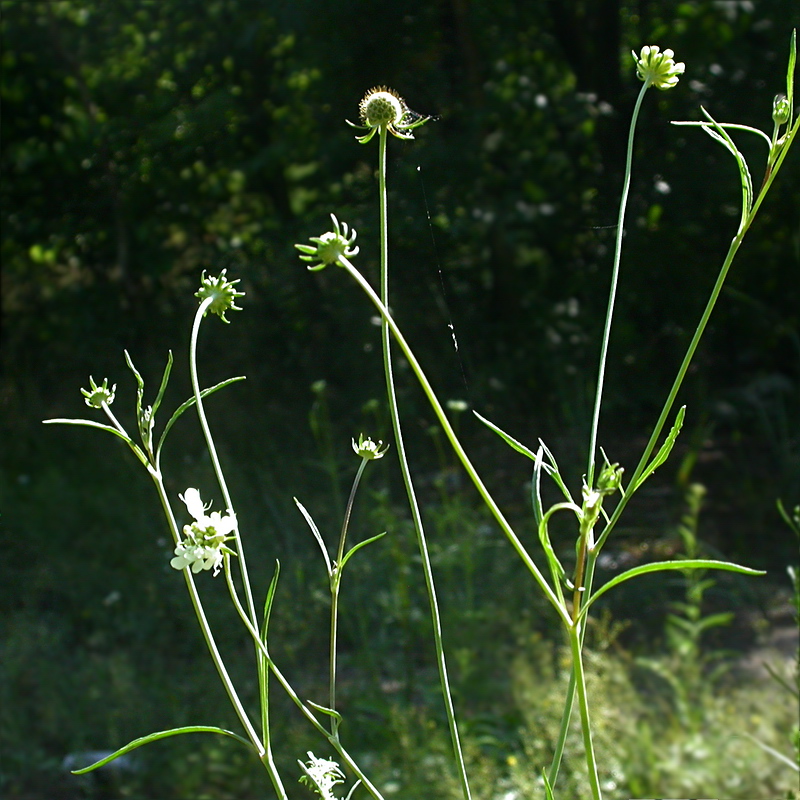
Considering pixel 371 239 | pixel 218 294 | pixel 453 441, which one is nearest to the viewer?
pixel 453 441

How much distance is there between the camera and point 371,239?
266 centimetres

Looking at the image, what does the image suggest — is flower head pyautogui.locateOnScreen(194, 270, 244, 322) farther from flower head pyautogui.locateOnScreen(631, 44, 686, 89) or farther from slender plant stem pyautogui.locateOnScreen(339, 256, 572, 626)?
flower head pyautogui.locateOnScreen(631, 44, 686, 89)

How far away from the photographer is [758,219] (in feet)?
8.96

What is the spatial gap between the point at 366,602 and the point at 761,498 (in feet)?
4.06

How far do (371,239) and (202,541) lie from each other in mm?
2211

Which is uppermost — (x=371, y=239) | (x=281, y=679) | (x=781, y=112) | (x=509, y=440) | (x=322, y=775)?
(x=781, y=112)

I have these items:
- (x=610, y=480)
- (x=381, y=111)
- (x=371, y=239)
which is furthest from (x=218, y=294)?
(x=371, y=239)

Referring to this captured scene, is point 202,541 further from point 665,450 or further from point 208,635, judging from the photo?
→ point 665,450

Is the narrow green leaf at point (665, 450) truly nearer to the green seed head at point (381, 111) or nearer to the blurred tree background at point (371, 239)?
the green seed head at point (381, 111)

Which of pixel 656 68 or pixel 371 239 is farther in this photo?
pixel 371 239

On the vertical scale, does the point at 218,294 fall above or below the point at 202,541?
above

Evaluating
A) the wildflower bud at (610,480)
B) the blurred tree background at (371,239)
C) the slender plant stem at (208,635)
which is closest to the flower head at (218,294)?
the slender plant stem at (208,635)

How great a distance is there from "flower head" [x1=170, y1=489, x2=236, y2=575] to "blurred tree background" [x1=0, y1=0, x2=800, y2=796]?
189 cm

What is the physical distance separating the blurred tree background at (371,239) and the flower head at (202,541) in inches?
74.6
